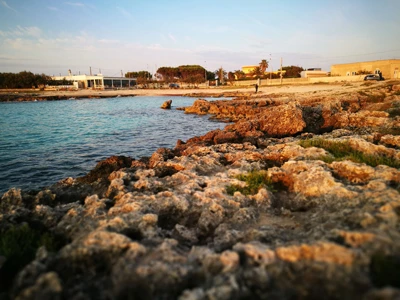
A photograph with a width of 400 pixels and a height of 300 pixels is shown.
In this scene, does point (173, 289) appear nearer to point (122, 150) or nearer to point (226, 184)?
point (226, 184)

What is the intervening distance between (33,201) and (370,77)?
6354 cm

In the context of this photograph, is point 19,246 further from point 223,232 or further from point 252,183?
point 252,183

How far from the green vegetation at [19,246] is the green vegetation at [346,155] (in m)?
6.42

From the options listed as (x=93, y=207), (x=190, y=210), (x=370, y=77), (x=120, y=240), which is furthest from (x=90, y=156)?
(x=370, y=77)

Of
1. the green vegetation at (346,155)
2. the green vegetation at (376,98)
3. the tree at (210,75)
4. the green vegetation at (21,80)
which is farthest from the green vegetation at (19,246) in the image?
the tree at (210,75)

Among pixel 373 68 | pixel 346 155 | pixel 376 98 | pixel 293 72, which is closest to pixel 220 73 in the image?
pixel 293 72

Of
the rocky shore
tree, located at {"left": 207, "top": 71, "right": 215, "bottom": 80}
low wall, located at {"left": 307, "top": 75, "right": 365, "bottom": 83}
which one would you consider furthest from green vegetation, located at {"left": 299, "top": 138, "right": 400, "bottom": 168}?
tree, located at {"left": 207, "top": 71, "right": 215, "bottom": 80}

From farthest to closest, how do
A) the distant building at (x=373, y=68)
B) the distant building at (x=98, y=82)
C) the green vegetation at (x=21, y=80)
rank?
the distant building at (x=98, y=82) → the green vegetation at (x=21, y=80) → the distant building at (x=373, y=68)

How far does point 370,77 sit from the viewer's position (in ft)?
173

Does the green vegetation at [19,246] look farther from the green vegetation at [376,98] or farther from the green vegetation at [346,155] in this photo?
the green vegetation at [376,98]

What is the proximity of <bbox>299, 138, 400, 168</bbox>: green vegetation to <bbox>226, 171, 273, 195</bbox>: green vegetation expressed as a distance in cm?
179

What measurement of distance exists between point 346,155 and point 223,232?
15.0ft

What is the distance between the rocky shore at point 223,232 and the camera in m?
2.74

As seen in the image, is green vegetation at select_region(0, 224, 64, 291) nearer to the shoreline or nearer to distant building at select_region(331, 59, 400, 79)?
the shoreline
